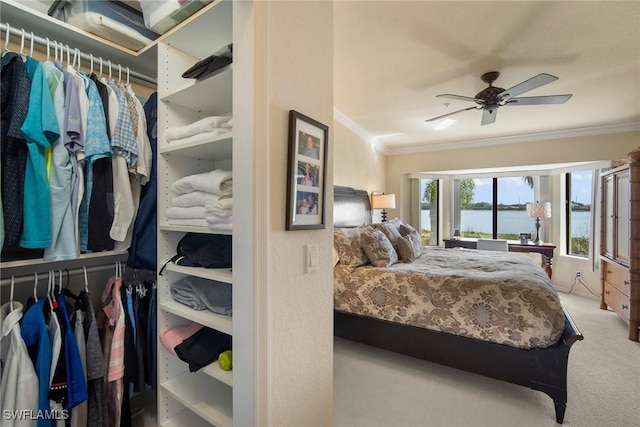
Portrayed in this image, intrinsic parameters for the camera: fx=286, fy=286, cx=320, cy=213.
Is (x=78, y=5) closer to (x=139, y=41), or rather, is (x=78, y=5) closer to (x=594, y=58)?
(x=139, y=41)

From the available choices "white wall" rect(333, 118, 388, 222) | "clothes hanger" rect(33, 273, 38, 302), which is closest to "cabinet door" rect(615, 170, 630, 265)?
"white wall" rect(333, 118, 388, 222)

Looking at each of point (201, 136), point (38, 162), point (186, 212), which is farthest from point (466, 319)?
point (38, 162)

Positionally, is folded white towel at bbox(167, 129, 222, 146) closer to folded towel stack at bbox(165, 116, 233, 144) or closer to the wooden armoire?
folded towel stack at bbox(165, 116, 233, 144)

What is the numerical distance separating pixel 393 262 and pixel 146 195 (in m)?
2.15

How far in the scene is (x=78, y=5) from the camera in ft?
4.32

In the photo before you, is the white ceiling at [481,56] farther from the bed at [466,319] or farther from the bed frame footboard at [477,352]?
the bed frame footboard at [477,352]

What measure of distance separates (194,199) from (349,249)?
1.67 m

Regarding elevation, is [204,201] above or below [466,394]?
above

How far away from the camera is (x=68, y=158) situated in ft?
3.93

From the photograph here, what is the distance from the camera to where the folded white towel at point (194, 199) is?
1.22 metres

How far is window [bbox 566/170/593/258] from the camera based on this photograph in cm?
448

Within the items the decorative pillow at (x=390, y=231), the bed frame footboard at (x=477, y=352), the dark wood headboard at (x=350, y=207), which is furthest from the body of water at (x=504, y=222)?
the bed frame footboard at (x=477, y=352)

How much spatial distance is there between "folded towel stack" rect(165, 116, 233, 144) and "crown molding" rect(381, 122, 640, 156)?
15.0ft

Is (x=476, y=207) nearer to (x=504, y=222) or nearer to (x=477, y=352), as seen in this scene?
(x=504, y=222)
